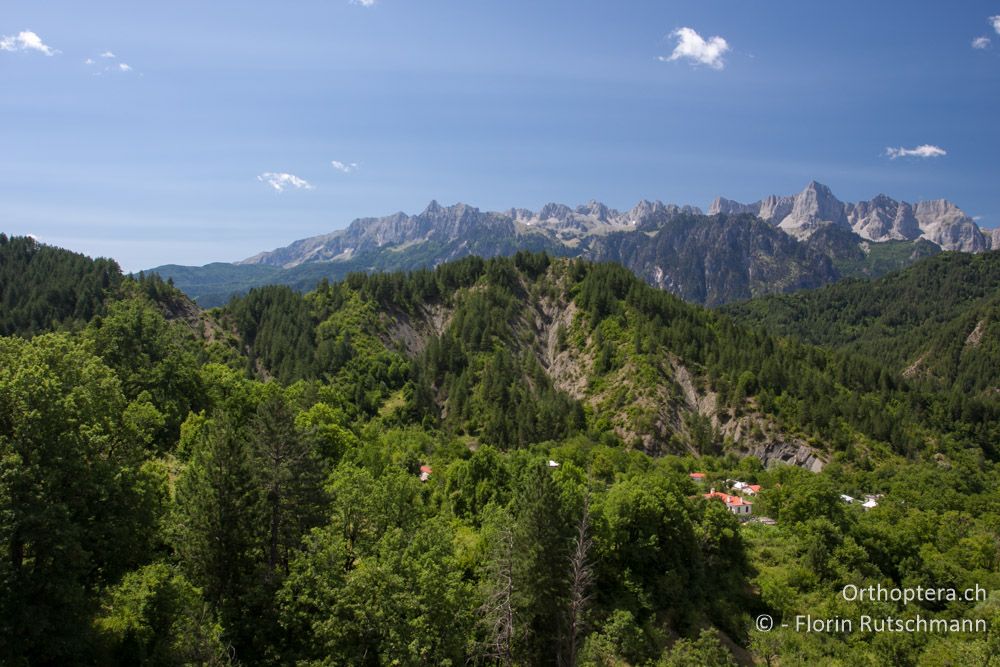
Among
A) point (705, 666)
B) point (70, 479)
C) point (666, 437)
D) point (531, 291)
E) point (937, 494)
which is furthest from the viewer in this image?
point (531, 291)

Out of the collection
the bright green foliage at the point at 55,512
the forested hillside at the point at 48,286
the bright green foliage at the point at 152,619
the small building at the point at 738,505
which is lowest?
the small building at the point at 738,505

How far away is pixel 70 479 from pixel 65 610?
5.27 meters

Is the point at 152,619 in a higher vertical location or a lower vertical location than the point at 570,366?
lower

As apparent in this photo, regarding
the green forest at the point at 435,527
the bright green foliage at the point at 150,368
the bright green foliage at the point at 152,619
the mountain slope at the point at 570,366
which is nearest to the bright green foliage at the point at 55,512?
the green forest at the point at 435,527

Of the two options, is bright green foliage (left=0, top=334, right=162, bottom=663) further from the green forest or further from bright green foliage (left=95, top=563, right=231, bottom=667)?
bright green foliage (left=95, top=563, right=231, bottom=667)

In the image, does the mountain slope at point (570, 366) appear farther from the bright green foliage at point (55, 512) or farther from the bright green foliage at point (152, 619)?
the bright green foliage at point (55, 512)

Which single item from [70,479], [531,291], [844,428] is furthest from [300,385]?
[844,428]

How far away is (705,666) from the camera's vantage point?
29344mm

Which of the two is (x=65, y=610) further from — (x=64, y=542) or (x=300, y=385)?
(x=300, y=385)

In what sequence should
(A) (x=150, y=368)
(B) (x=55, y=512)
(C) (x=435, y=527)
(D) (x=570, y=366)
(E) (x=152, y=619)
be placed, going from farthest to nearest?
1. (D) (x=570, y=366)
2. (A) (x=150, y=368)
3. (C) (x=435, y=527)
4. (E) (x=152, y=619)
5. (B) (x=55, y=512)

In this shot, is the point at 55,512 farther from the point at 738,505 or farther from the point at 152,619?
the point at 738,505

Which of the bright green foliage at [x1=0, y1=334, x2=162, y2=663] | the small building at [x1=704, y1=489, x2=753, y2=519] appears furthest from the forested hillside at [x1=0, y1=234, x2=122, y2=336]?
the small building at [x1=704, y1=489, x2=753, y2=519]

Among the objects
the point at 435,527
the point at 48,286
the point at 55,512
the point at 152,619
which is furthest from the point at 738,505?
the point at 48,286

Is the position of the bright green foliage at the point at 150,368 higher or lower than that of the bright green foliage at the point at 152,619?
higher
